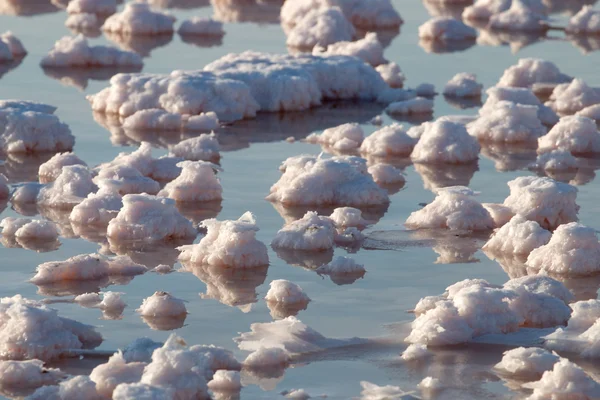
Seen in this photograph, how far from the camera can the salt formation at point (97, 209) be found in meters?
8.06

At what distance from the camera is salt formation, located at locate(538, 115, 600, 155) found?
10.3 meters

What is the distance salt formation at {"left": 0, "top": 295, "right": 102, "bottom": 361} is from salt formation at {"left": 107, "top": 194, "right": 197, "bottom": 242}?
1.84 meters

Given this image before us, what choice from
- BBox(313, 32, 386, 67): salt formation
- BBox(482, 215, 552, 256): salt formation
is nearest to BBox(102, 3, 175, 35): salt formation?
BBox(313, 32, 386, 67): salt formation

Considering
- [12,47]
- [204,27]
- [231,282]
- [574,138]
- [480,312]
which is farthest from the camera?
[204,27]

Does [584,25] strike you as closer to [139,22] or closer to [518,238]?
[139,22]

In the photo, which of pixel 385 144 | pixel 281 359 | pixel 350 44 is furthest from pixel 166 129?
pixel 281 359

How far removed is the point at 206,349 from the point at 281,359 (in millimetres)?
339

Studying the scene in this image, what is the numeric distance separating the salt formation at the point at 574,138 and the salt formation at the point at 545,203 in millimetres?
2160

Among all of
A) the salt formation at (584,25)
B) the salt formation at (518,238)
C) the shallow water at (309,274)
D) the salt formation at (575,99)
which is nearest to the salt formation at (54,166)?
the shallow water at (309,274)

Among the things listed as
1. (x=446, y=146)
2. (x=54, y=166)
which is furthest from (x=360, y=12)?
(x=54, y=166)

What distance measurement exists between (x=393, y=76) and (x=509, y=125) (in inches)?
106

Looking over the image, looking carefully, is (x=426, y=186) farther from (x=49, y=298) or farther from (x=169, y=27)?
(x=169, y=27)

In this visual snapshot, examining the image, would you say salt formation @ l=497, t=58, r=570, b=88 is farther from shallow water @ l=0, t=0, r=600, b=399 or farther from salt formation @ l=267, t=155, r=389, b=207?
salt formation @ l=267, t=155, r=389, b=207

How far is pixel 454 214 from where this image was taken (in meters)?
8.10
